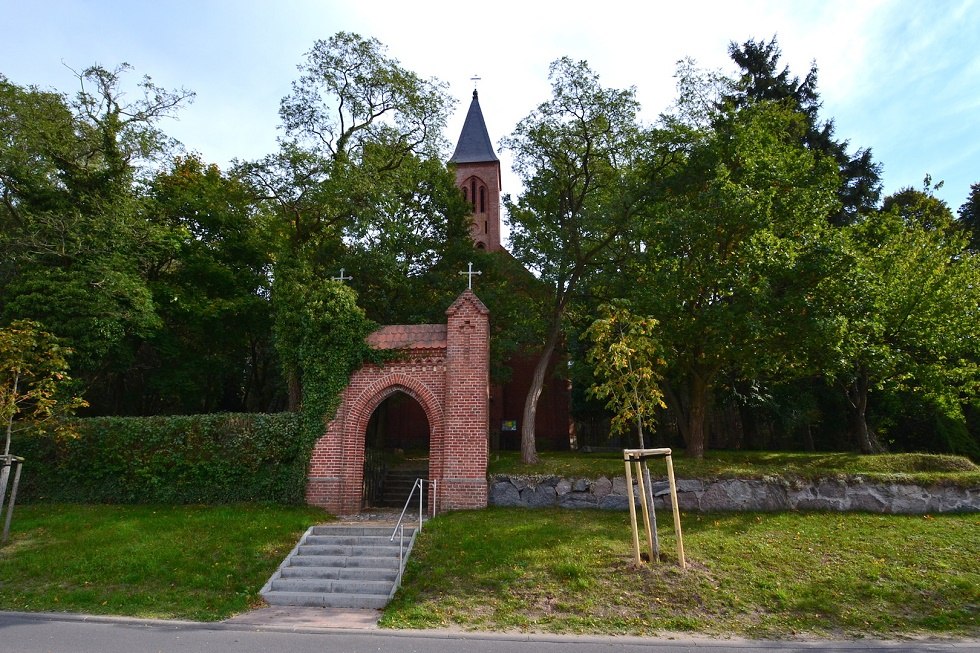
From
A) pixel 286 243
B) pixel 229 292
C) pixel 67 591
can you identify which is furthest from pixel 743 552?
pixel 229 292

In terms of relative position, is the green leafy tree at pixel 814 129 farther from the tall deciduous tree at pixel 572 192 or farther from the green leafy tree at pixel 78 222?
the green leafy tree at pixel 78 222

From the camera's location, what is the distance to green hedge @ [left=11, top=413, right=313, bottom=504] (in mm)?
13688

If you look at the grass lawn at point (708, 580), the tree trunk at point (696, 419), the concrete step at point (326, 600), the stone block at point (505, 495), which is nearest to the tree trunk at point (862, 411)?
the tree trunk at point (696, 419)

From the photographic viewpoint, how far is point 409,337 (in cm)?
1431

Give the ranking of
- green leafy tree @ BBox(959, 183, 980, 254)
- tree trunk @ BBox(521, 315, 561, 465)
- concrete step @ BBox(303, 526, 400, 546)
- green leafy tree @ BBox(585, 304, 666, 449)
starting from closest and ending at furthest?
green leafy tree @ BBox(585, 304, 666, 449), concrete step @ BBox(303, 526, 400, 546), tree trunk @ BBox(521, 315, 561, 465), green leafy tree @ BBox(959, 183, 980, 254)

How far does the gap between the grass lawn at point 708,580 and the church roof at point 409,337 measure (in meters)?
4.44

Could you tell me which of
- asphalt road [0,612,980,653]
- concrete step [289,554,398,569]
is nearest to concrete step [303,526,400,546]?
concrete step [289,554,398,569]

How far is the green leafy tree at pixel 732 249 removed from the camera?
45.7 feet

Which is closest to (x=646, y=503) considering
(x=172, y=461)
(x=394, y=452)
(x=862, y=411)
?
(x=172, y=461)

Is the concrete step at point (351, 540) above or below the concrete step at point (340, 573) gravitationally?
above

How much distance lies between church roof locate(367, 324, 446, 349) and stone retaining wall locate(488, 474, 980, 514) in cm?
401

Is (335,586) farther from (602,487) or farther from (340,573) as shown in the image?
(602,487)

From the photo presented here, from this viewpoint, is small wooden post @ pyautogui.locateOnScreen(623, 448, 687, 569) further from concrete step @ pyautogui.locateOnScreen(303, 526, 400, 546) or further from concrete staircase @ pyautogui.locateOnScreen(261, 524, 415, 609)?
concrete step @ pyautogui.locateOnScreen(303, 526, 400, 546)

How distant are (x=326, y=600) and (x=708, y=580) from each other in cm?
600
